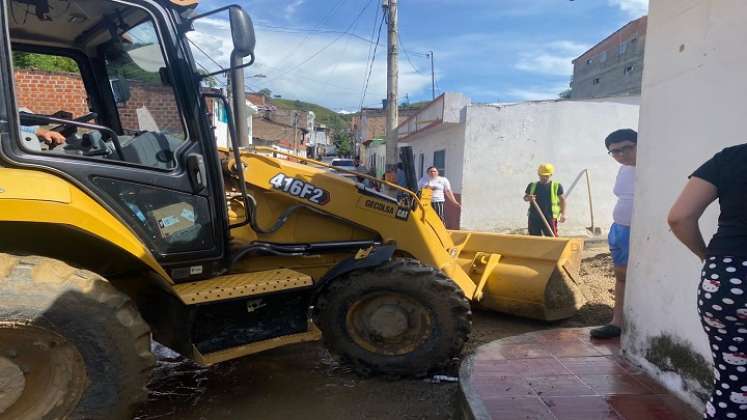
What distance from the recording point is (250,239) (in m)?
3.73

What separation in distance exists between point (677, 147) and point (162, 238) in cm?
298

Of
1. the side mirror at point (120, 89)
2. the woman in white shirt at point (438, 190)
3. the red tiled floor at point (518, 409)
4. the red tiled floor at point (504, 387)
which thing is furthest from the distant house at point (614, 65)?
the side mirror at point (120, 89)

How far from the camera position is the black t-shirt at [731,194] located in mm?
1782

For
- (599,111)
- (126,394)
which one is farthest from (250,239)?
(599,111)

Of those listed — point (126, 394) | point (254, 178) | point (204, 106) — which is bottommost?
point (126, 394)

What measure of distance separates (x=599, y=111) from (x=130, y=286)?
9802mm

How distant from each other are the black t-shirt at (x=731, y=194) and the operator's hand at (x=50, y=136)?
3164 mm

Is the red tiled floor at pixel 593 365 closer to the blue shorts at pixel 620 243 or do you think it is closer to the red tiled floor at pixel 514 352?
the red tiled floor at pixel 514 352

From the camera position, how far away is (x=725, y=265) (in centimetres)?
182

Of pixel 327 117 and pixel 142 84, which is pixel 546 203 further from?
pixel 327 117

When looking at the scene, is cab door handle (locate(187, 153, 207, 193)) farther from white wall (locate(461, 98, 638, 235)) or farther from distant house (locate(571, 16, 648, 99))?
distant house (locate(571, 16, 648, 99))

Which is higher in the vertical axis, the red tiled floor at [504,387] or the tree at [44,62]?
the tree at [44,62]

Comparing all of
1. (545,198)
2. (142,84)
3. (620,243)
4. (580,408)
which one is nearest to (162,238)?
(142,84)

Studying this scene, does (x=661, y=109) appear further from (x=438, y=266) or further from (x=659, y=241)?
(x=438, y=266)
